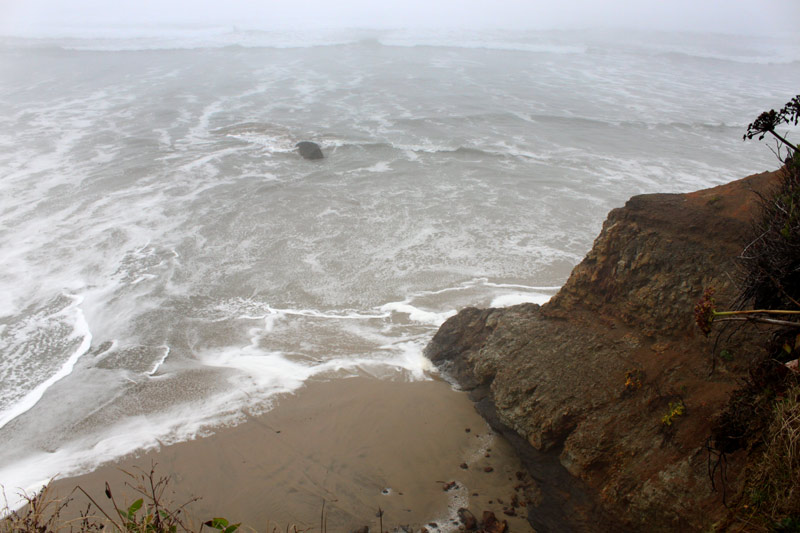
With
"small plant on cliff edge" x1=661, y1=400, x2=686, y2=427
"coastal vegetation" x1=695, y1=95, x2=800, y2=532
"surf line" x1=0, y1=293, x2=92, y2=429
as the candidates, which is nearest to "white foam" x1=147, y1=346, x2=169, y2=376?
"surf line" x1=0, y1=293, x2=92, y2=429

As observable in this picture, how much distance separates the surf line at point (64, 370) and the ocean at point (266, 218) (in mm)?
32

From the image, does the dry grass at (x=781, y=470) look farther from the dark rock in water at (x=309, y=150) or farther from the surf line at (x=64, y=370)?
the dark rock in water at (x=309, y=150)

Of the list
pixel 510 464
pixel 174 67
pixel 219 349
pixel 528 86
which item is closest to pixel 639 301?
pixel 510 464

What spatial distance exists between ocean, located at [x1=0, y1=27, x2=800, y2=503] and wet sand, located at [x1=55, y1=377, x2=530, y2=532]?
45 centimetres

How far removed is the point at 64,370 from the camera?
294 inches

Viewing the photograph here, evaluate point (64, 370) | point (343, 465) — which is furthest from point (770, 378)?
point (64, 370)

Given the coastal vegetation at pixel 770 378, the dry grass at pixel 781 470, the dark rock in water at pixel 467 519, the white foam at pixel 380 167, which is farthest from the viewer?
the white foam at pixel 380 167

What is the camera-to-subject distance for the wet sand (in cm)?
502

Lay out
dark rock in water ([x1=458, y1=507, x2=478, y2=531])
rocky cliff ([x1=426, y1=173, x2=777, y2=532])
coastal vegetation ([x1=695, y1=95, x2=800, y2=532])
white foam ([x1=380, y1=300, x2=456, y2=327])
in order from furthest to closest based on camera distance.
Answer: white foam ([x1=380, y1=300, x2=456, y2=327])
dark rock in water ([x1=458, y1=507, x2=478, y2=531])
rocky cliff ([x1=426, y1=173, x2=777, y2=532])
coastal vegetation ([x1=695, y1=95, x2=800, y2=532])

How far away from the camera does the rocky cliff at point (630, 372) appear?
421cm

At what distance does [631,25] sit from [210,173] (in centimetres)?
7779

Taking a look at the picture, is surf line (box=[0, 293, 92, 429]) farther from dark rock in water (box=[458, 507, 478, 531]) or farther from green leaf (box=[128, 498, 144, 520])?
dark rock in water (box=[458, 507, 478, 531])

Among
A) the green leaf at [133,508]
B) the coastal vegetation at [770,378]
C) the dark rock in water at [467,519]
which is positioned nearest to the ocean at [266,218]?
the dark rock in water at [467,519]

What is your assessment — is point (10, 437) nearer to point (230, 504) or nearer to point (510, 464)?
point (230, 504)
